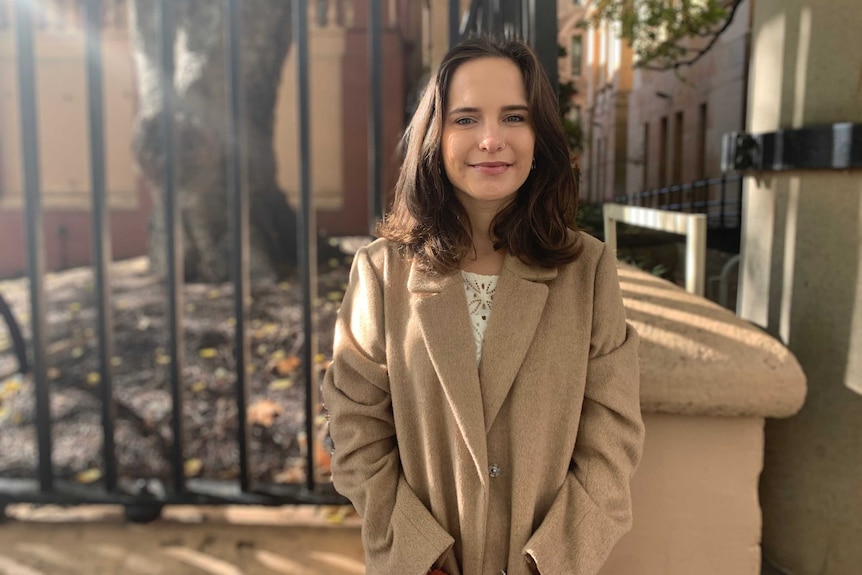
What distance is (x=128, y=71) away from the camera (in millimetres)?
11117

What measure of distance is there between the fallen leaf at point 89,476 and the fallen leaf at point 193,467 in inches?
16.1

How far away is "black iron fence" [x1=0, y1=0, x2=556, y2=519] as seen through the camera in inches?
88.9

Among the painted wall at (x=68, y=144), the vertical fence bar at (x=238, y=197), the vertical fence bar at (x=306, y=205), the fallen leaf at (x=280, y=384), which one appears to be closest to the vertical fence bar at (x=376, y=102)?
the vertical fence bar at (x=306, y=205)

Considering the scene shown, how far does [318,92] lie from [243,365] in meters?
8.89

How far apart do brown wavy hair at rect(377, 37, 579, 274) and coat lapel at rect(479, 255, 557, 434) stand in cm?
6

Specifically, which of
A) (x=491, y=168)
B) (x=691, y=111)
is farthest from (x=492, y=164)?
(x=691, y=111)

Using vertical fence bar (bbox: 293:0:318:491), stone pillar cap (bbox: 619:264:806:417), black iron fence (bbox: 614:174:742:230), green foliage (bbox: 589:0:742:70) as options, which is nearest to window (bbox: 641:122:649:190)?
black iron fence (bbox: 614:174:742:230)

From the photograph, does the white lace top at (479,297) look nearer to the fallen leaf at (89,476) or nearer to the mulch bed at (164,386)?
the mulch bed at (164,386)

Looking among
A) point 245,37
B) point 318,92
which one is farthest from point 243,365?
point 318,92

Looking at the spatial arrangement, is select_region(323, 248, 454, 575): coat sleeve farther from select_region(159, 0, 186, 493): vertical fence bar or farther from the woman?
select_region(159, 0, 186, 493): vertical fence bar

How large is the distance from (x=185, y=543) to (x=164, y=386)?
224 centimetres

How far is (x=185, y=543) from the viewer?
2.43 metres

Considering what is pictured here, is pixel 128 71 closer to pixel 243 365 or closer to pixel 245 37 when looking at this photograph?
pixel 245 37

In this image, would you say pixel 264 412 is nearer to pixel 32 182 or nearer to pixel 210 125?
pixel 32 182
